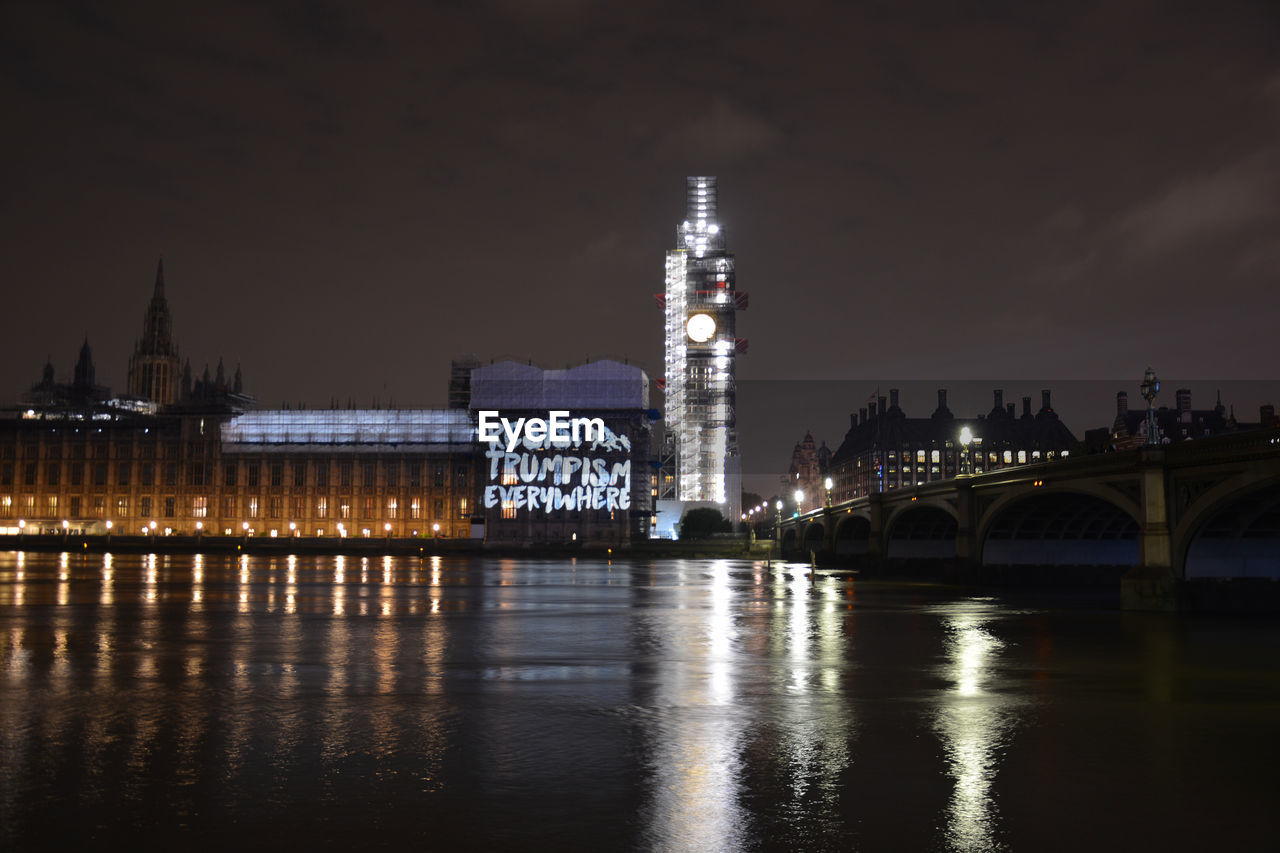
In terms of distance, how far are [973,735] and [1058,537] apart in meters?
56.8

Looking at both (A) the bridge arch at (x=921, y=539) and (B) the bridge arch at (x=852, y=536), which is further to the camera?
(B) the bridge arch at (x=852, y=536)

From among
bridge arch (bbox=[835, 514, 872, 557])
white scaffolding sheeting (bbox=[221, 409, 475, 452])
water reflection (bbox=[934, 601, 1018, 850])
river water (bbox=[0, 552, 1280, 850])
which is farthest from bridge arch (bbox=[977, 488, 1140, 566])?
white scaffolding sheeting (bbox=[221, 409, 475, 452])

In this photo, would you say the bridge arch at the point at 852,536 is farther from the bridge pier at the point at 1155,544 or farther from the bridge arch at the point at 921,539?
the bridge pier at the point at 1155,544

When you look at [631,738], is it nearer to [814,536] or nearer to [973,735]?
[973,735]

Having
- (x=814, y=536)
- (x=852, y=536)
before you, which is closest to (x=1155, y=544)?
(x=852, y=536)

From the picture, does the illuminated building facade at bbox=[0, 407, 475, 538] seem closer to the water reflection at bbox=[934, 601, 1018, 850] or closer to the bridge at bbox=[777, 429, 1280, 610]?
the bridge at bbox=[777, 429, 1280, 610]

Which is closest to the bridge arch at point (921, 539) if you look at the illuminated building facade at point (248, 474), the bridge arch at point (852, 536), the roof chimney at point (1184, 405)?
the bridge arch at point (852, 536)

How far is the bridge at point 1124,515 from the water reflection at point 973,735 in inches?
598

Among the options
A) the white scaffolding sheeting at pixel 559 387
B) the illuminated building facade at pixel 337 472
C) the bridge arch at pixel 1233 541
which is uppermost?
the white scaffolding sheeting at pixel 559 387

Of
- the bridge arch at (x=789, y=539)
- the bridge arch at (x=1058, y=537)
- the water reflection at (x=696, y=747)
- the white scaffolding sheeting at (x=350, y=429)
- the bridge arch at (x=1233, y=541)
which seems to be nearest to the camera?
the water reflection at (x=696, y=747)

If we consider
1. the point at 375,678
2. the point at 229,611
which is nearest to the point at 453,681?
Answer: the point at 375,678

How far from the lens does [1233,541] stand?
44062 mm

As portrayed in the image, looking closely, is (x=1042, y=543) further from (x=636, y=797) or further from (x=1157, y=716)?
(x=636, y=797)

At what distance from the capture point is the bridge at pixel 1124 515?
3862 centimetres
